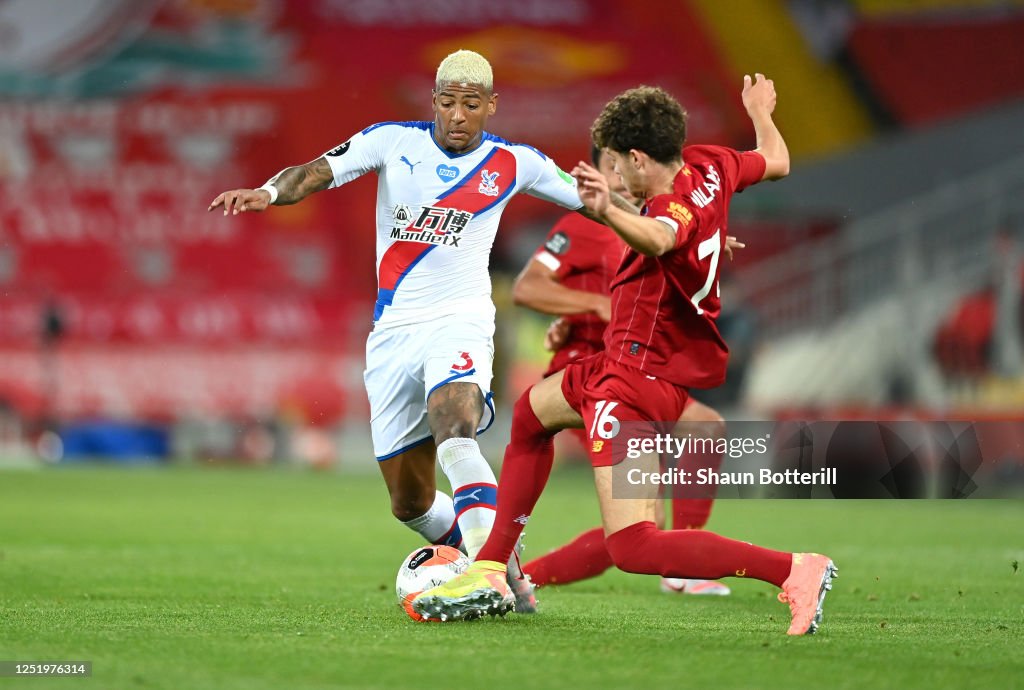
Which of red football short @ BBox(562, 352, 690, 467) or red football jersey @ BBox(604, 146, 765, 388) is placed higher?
red football jersey @ BBox(604, 146, 765, 388)

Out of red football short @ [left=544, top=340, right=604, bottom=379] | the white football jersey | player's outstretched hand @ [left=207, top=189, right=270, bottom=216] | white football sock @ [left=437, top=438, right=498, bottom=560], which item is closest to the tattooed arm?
player's outstretched hand @ [left=207, top=189, right=270, bottom=216]

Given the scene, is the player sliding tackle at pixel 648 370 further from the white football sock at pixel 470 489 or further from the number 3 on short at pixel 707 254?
the white football sock at pixel 470 489

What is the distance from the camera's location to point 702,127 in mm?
24531

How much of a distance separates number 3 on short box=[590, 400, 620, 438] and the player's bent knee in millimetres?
353

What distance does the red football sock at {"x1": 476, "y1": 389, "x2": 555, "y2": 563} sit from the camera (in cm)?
581

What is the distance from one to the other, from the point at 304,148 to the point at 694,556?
20427 mm

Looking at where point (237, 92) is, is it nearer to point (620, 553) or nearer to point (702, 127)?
point (702, 127)

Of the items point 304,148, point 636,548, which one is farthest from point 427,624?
point 304,148

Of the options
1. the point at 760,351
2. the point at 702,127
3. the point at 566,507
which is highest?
the point at 702,127

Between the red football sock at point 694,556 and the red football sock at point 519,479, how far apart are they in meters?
0.61

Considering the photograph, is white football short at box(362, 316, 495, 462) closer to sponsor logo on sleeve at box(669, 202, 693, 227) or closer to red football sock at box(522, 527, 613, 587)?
red football sock at box(522, 527, 613, 587)

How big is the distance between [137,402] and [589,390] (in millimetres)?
18284

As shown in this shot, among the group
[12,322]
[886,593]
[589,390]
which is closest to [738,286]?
[12,322]

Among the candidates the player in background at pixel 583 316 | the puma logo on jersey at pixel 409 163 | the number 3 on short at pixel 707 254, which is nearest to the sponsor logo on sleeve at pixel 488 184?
the puma logo on jersey at pixel 409 163
